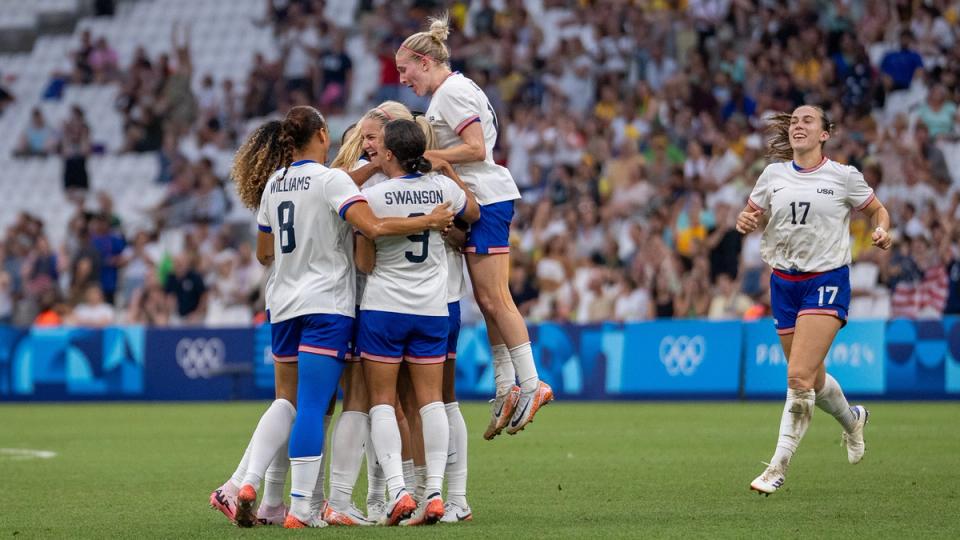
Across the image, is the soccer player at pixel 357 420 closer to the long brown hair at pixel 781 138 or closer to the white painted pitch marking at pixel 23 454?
the long brown hair at pixel 781 138

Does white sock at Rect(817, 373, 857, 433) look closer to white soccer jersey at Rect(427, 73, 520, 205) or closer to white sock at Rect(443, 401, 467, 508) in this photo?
white soccer jersey at Rect(427, 73, 520, 205)

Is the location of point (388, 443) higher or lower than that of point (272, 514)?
higher

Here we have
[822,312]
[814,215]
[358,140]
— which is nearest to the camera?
[358,140]

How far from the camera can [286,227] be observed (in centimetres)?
835

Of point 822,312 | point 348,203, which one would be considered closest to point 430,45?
point 348,203

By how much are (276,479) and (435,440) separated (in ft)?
3.19

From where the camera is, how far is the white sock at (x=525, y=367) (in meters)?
9.20

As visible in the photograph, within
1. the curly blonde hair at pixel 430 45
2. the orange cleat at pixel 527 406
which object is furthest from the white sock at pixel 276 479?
the curly blonde hair at pixel 430 45

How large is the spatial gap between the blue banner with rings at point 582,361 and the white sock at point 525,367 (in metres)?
10.0

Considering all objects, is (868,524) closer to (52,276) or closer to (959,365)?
(959,365)

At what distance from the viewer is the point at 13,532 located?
821cm

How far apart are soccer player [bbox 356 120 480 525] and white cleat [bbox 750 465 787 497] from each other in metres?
2.10

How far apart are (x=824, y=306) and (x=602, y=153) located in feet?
42.8

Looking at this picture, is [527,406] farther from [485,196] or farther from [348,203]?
[348,203]
